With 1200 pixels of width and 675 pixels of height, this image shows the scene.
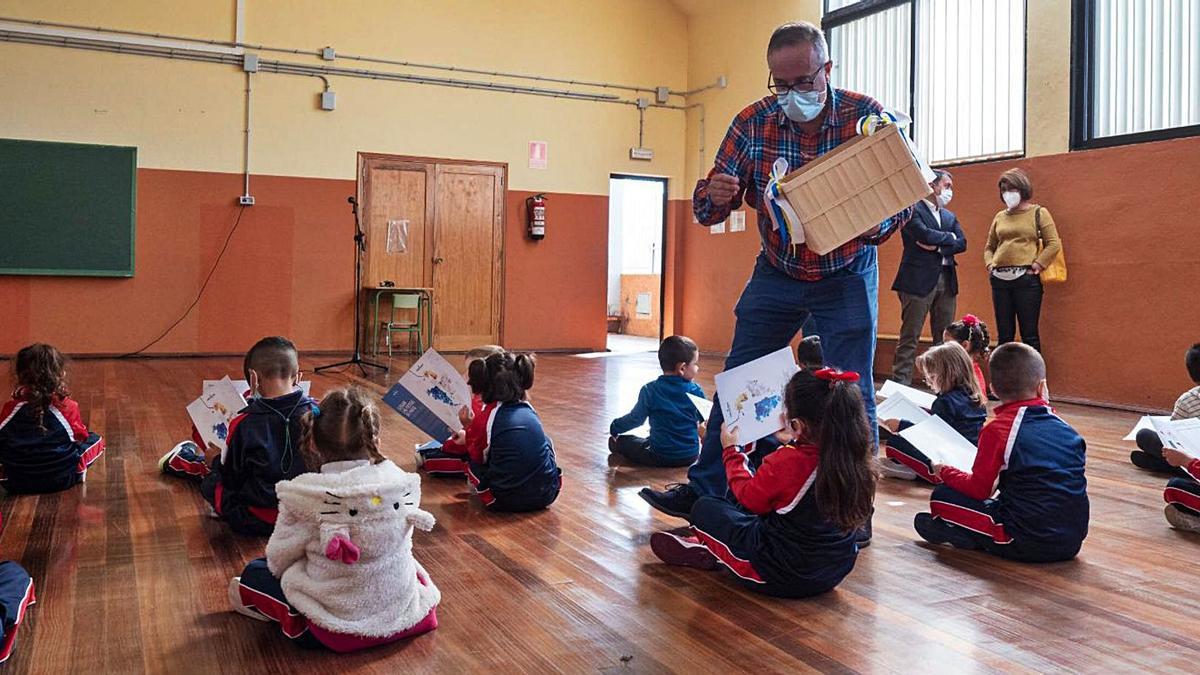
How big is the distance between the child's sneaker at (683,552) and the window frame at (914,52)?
18.1 ft

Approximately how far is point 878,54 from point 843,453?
23.7 feet

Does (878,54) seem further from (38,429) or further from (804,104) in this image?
(38,429)

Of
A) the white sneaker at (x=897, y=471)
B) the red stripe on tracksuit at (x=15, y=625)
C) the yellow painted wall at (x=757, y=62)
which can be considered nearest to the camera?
the red stripe on tracksuit at (x=15, y=625)

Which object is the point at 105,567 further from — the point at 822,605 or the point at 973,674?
the point at 973,674

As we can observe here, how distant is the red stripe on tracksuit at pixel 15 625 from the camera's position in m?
1.75

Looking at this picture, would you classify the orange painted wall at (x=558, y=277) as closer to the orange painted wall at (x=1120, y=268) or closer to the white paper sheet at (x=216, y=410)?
the orange painted wall at (x=1120, y=268)

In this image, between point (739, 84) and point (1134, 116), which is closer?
point (1134, 116)

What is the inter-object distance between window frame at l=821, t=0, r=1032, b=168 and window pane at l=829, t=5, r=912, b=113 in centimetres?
4

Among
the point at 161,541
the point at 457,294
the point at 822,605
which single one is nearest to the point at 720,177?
the point at 822,605

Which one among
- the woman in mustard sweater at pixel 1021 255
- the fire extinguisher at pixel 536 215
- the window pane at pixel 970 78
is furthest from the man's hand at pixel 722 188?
the fire extinguisher at pixel 536 215

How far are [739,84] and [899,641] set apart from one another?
8.83 metres

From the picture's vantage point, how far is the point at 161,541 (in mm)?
2645

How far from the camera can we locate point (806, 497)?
7.00 ft

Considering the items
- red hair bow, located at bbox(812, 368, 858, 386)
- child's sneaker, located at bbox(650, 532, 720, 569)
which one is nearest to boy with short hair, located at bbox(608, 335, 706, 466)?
child's sneaker, located at bbox(650, 532, 720, 569)
